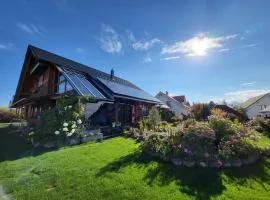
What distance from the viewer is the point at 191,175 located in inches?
273

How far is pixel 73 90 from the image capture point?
14438 mm

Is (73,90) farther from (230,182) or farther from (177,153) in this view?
(230,182)

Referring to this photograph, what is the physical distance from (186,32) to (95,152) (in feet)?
28.3

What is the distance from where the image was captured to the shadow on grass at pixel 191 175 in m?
6.04

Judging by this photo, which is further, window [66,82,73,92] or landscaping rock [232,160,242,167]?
window [66,82,73,92]

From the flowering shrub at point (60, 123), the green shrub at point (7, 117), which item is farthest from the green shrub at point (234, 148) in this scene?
the green shrub at point (7, 117)

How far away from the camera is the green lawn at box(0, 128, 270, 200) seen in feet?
18.2

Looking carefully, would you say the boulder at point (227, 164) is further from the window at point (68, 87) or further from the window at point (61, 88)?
the window at point (61, 88)

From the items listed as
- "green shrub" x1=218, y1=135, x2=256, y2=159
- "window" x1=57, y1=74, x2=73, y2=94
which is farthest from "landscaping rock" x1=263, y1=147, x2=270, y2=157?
"window" x1=57, y1=74, x2=73, y2=94

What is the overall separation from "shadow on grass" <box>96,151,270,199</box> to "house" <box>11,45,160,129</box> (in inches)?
279

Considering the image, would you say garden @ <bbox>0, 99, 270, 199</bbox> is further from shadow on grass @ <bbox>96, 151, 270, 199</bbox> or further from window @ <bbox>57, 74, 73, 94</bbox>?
window @ <bbox>57, 74, 73, 94</bbox>

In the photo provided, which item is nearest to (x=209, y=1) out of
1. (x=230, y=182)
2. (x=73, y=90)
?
(x=230, y=182)

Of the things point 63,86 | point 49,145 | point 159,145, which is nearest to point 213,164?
point 159,145

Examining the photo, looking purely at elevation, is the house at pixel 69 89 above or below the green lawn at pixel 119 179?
above
